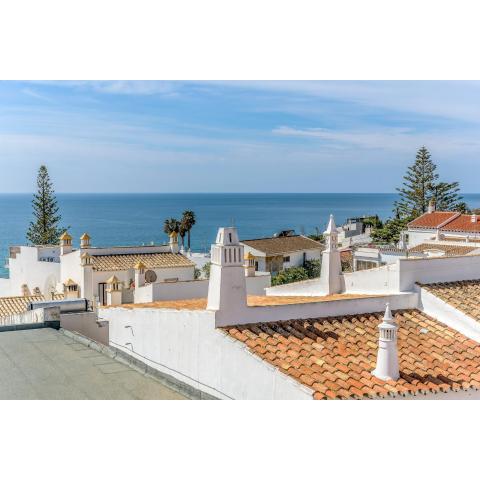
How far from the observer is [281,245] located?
40438mm

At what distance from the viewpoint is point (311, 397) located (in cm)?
682

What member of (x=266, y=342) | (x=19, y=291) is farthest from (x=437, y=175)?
(x=266, y=342)

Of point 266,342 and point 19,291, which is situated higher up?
point 266,342

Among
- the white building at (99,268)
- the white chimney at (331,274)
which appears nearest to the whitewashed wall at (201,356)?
the white chimney at (331,274)

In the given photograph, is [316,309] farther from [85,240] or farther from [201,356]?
[85,240]

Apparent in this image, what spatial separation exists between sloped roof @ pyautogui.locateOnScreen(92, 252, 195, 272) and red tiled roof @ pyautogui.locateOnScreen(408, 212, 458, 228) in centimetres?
1855

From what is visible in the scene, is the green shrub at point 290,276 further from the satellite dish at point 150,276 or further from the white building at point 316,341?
the white building at point 316,341

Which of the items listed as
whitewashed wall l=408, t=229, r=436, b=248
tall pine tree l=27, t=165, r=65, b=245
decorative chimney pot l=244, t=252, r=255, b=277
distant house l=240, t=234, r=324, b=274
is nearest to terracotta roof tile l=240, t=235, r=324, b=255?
distant house l=240, t=234, r=324, b=274

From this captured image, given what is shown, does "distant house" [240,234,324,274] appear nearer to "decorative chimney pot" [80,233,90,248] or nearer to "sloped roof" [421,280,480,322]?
"decorative chimney pot" [80,233,90,248]

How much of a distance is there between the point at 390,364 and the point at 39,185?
36292mm

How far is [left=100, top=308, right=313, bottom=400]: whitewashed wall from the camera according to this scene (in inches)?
291

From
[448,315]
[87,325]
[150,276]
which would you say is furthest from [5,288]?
[448,315]

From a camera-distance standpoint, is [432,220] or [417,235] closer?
[417,235]

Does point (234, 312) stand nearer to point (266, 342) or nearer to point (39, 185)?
point (266, 342)
